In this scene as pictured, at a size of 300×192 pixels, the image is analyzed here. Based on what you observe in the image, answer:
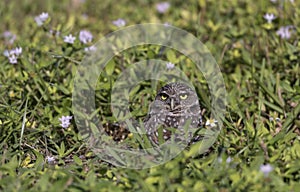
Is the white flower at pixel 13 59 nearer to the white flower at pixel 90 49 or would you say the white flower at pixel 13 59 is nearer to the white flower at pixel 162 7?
the white flower at pixel 90 49

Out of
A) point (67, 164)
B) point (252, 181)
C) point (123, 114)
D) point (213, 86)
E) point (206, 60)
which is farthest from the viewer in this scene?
point (206, 60)

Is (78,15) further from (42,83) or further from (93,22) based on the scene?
(42,83)

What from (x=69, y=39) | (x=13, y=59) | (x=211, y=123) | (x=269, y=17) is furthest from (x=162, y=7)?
(x=211, y=123)

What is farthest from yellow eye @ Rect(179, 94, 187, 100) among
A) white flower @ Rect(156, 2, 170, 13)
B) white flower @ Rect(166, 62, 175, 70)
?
white flower @ Rect(156, 2, 170, 13)

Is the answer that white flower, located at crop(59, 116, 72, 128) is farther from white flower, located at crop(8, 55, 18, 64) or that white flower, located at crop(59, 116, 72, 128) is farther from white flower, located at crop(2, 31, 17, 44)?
white flower, located at crop(2, 31, 17, 44)

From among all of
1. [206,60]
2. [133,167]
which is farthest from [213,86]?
[133,167]
